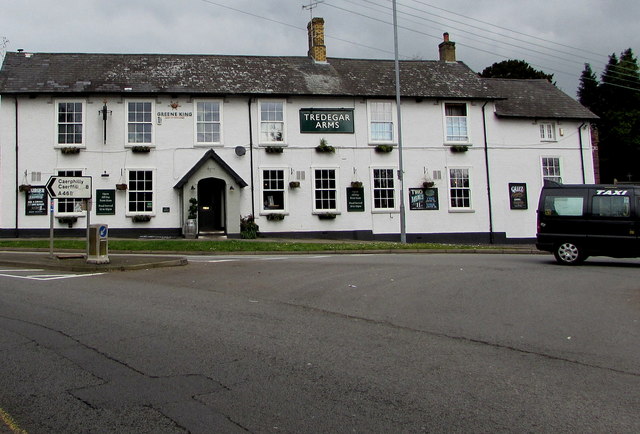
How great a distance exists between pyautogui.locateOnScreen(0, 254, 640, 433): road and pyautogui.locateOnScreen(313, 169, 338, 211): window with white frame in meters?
15.7

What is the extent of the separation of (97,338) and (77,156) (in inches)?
823

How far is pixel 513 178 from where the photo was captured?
1153 inches

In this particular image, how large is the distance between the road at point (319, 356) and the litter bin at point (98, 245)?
305 centimetres

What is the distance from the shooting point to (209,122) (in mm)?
26516

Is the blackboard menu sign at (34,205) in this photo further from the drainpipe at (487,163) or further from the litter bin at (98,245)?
the drainpipe at (487,163)

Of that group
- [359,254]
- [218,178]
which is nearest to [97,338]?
[359,254]

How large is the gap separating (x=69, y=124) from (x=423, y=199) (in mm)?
17249

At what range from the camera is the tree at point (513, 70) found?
5591cm

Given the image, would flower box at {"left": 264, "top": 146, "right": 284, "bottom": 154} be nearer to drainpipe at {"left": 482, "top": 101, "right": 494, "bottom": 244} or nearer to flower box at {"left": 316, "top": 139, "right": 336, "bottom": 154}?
flower box at {"left": 316, "top": 139, "right": 336, "bottom": 154}

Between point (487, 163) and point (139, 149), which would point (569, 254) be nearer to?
point (487, 163)

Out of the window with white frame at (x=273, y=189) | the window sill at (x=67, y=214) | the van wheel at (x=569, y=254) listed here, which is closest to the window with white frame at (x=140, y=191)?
the window sill at (x=67, y=214)

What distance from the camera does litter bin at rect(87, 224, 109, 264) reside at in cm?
1433

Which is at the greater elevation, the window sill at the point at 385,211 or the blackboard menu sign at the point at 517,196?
the blackboard menu sign at the point at 517,196

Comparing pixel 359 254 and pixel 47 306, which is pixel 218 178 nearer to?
pixel 359 254
